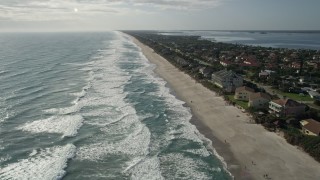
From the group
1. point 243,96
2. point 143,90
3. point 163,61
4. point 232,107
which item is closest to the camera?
point 232,107

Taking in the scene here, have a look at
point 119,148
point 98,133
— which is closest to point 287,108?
point 119,148

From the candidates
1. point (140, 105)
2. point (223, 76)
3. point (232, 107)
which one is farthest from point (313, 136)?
point (223, 76)

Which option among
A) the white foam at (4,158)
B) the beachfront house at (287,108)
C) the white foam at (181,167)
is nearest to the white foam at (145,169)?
the white foam at (181,167)

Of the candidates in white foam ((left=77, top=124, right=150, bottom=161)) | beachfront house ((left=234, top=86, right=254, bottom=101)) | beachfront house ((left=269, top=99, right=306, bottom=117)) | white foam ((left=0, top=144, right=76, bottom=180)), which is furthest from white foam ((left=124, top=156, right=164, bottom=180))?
beachfront house ((left=234, top=86, right=254, bottom=101))

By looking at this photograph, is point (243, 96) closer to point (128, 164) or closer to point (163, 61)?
point (128, 164)

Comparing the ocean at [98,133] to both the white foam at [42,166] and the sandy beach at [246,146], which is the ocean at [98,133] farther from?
the sandy beach at [246,146]

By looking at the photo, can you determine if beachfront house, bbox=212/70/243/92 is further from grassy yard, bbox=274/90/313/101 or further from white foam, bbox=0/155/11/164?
white foam, bbox=0/155/11/164
